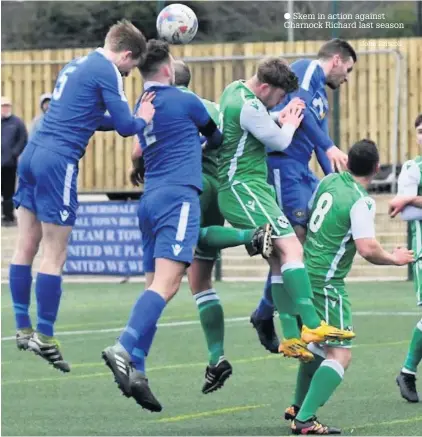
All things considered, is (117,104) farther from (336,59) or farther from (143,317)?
(336,59)

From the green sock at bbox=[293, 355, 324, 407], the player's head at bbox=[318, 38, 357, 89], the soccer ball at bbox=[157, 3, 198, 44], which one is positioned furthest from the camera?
the player's head at bbox=[318, 38, 357, 89]

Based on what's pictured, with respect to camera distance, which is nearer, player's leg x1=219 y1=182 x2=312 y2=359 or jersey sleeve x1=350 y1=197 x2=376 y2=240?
jersey sleeve x1=350 y1=197 x2=376 y2=240

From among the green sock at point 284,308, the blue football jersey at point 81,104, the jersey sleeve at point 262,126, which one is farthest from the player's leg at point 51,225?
the green sock at point 284,308

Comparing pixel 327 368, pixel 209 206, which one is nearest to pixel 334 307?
pixel 327 368

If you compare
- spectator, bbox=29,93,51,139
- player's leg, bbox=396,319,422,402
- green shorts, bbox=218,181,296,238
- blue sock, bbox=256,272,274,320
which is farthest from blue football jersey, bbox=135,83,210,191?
player's leg, bbox=396,319,422,402

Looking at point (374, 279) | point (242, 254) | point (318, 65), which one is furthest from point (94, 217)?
point (318, 65)

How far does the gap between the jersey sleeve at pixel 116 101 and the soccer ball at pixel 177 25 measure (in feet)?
2.55

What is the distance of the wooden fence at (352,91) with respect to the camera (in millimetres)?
24016

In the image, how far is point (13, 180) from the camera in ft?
79.7

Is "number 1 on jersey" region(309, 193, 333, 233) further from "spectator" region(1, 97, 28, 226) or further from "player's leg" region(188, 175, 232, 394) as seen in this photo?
"spectator" region(1, 97, 28, 226)

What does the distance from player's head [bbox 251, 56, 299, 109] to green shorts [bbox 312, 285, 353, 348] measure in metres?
1.39

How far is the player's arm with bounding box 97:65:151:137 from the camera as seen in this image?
1032 cm

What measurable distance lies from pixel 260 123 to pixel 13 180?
14.1 meters

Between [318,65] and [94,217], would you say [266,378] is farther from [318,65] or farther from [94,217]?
[94,217]
